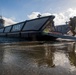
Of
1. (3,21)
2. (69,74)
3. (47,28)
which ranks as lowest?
(69,74)

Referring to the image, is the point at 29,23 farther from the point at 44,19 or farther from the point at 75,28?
the point at 75,28

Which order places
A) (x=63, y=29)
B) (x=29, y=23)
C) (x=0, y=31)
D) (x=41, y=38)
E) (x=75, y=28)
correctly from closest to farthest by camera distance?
(x=41, y=38) < (x=29, y=23) < (x=75, y=28) < (x=0, y=31) < (x=63, y=29)

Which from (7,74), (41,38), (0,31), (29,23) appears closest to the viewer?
(7,74)

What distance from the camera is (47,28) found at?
29.2 metres

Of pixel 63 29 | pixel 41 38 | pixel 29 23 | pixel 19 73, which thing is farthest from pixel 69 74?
pixel 63 29

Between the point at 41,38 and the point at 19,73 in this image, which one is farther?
the point at 41,38

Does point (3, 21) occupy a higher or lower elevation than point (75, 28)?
higher

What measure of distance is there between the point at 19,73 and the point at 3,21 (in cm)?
7061

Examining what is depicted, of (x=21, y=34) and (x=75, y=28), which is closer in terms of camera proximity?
(x=21, y=34)

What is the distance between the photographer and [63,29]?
71.4 metres

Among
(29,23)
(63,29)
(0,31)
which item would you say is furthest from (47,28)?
(63,29)

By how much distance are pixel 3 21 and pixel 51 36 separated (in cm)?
4958

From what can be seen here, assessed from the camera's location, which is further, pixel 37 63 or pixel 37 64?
pixel 37 63

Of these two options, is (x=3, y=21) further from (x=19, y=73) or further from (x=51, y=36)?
(x=19, y=73)
